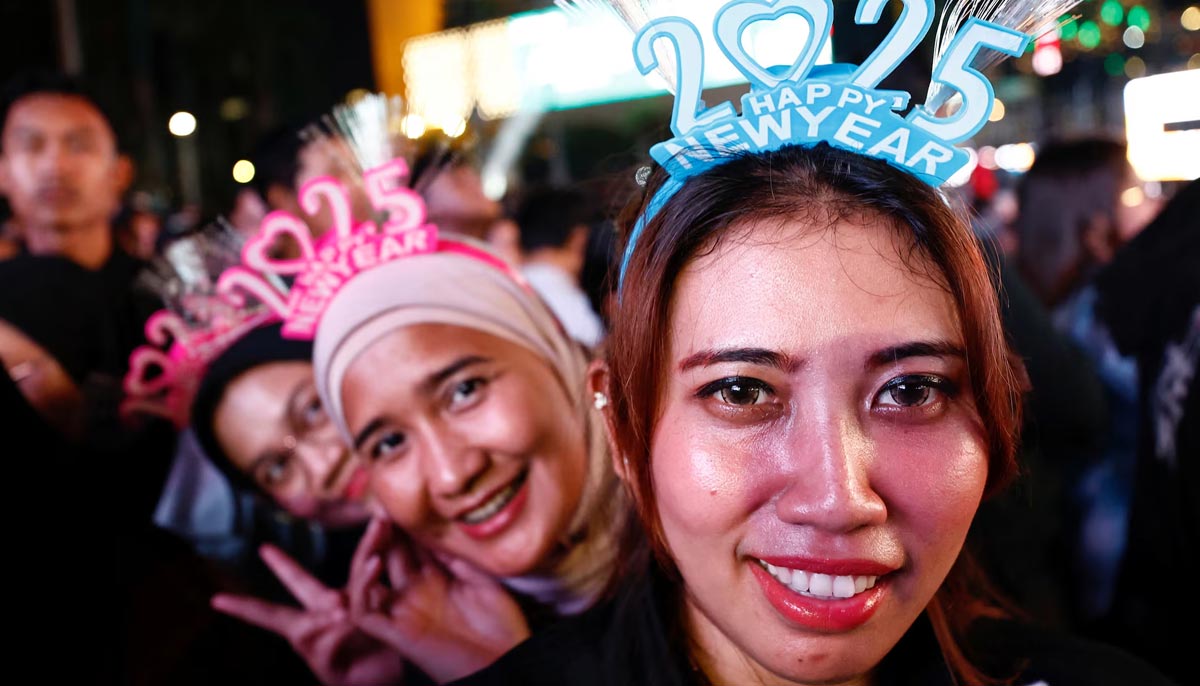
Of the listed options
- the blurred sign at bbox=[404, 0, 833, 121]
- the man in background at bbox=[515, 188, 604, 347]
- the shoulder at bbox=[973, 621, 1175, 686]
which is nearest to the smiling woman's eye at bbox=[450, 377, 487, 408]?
the shoulder at bbox=[973, 621, 1175, 686]

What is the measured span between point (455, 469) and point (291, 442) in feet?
1.78

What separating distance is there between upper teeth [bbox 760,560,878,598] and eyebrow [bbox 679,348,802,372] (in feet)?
0.80

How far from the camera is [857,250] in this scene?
1.07m

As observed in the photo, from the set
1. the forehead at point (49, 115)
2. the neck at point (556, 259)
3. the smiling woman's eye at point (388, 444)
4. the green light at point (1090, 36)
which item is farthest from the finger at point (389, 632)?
the green light at point (1090, 36)

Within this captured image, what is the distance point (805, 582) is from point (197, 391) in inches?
58.7

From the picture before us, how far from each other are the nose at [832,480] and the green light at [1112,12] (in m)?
6.54

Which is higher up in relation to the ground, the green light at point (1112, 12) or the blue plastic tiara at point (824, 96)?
the green light at point (1112, 12)

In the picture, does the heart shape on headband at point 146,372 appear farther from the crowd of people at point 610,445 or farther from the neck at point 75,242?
the neck at point 75,242

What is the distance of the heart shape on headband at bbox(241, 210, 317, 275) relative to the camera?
1.77 metres

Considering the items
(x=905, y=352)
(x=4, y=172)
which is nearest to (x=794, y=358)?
(x=905, y=352)

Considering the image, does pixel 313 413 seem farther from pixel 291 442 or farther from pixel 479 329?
pixel 479 329

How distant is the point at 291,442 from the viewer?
1989mm

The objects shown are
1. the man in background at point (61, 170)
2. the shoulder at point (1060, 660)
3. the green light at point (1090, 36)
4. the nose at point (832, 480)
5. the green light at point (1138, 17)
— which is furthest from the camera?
the green light at point (1090, 36)

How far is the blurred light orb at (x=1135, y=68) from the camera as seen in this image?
1084 cm
